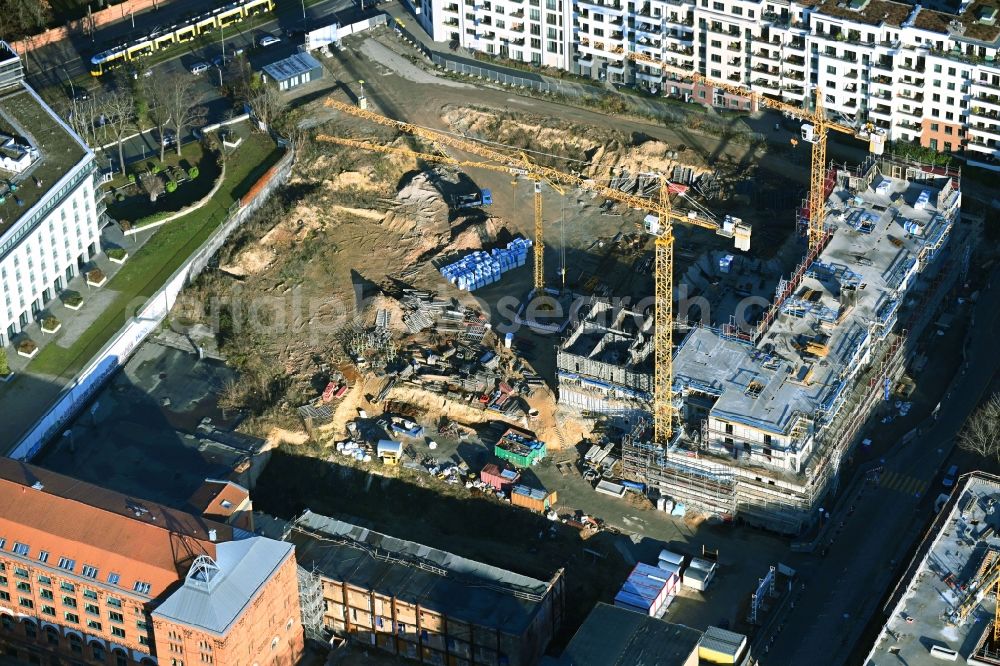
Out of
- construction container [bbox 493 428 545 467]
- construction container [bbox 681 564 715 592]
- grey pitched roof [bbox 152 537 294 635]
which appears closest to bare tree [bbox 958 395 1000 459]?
construction container [bbox 681 564 715 592]

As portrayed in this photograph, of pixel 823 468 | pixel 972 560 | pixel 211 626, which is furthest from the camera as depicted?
pixel 823 468

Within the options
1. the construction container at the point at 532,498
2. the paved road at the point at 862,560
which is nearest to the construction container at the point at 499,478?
the construction container at the point at 532,498

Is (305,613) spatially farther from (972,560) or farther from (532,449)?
(972,560)

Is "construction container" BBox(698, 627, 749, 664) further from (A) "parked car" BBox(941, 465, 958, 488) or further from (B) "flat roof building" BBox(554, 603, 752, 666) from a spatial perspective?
(A) "parked car" BBox(941, 465, 958, 488)

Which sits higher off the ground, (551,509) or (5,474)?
(5,474)

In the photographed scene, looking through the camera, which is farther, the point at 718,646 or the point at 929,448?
the point at 929,448

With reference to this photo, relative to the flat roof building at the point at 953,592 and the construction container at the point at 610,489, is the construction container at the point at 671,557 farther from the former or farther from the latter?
the flat roof building at the point at 953,592

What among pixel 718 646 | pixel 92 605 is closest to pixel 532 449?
pixel 718 646

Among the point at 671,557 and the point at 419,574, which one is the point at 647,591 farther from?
the point at 419,574
